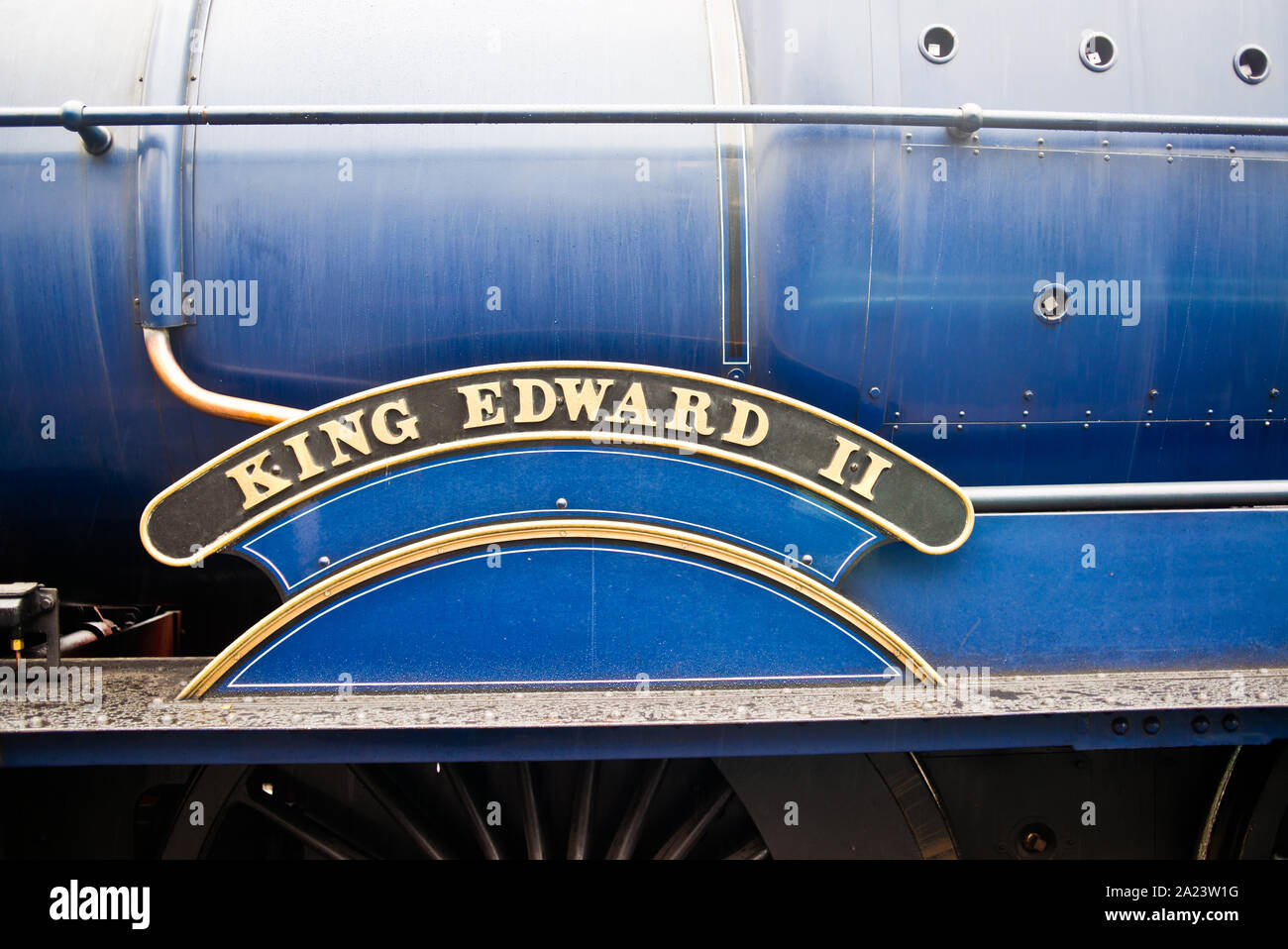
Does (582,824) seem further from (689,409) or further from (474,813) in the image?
(689,409)

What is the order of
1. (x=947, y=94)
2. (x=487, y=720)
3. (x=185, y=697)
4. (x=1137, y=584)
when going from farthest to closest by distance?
(x=947, y=94) → (x=1137, y=584) → (x=185, y=697) → (x=487, y=720)

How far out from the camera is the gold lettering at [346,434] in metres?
2.06

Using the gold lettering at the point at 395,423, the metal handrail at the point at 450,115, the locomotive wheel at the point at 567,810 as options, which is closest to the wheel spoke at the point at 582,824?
the locomotive wheel at the point at 567,810

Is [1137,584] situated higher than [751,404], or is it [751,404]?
[751,404]

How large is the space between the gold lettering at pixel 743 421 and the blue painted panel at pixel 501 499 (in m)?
0.08

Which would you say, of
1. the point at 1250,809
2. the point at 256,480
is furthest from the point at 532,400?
the point at 1250,809

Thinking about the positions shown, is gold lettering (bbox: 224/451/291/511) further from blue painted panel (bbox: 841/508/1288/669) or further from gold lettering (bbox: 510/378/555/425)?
blue painted panel (bbox: 841/508/1288/669)

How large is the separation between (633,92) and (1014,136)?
1.00 meters

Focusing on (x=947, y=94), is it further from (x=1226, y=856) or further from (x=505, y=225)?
(x=1226, y=856)

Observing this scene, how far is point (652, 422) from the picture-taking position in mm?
2096

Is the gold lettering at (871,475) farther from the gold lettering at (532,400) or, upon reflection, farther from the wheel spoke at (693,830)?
the wheel spoke at (693,830)

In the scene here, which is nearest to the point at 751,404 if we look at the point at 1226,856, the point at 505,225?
the point at 505,225

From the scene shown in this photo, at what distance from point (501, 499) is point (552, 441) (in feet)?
0.59

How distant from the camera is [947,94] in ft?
7.76
